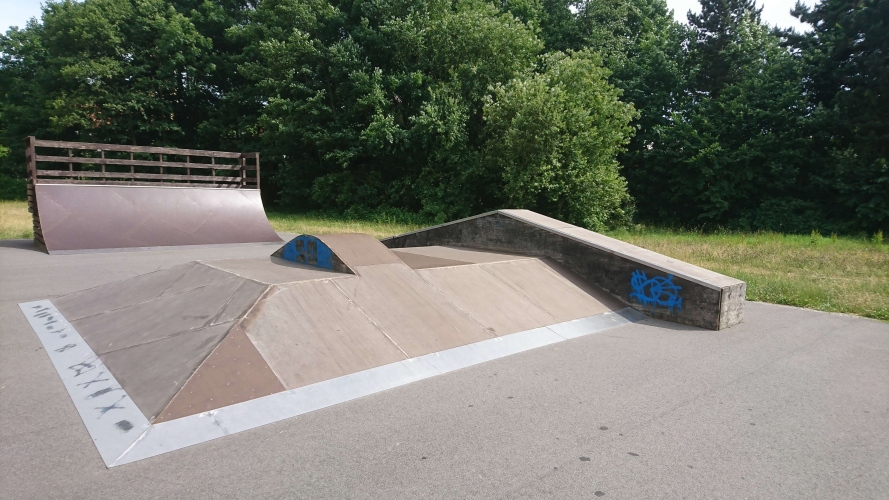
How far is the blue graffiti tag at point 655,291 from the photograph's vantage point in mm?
7129

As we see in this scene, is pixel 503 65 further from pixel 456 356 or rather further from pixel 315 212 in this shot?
pixel 456 356

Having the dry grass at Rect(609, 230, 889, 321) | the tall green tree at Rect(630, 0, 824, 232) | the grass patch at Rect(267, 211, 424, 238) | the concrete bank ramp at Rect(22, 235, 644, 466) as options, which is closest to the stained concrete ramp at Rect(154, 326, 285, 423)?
the concrete bank ramp at Rect(22, 235, 644, 466)

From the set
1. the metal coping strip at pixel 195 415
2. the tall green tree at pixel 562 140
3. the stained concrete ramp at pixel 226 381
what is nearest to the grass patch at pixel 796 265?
the tall green tree at pixel 562 140

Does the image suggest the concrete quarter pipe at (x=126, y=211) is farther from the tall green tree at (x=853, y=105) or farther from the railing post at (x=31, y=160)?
the tall green tree at (x=853, y=105)

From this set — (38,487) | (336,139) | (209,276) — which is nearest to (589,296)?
(209,276)

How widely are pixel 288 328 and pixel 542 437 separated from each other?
243 centimetres

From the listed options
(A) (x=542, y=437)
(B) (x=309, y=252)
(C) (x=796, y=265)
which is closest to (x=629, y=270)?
(B) (x=309, y=252)

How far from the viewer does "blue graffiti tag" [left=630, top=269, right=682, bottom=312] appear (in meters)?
7.13

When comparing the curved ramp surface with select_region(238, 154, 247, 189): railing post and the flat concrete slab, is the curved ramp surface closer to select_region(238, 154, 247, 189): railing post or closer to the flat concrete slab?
select_region(238, 154, 247, 189): railing post

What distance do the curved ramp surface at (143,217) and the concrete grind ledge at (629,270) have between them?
728 centimetres

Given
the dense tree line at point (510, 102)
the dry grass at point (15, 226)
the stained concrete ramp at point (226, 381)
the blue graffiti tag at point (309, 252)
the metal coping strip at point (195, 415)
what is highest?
the dense tree line at point (510, 102)

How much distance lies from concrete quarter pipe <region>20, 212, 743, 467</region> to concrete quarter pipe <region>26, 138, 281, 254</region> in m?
5.64

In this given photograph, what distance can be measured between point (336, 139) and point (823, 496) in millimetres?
24232

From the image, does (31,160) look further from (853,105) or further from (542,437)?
(853,105)
